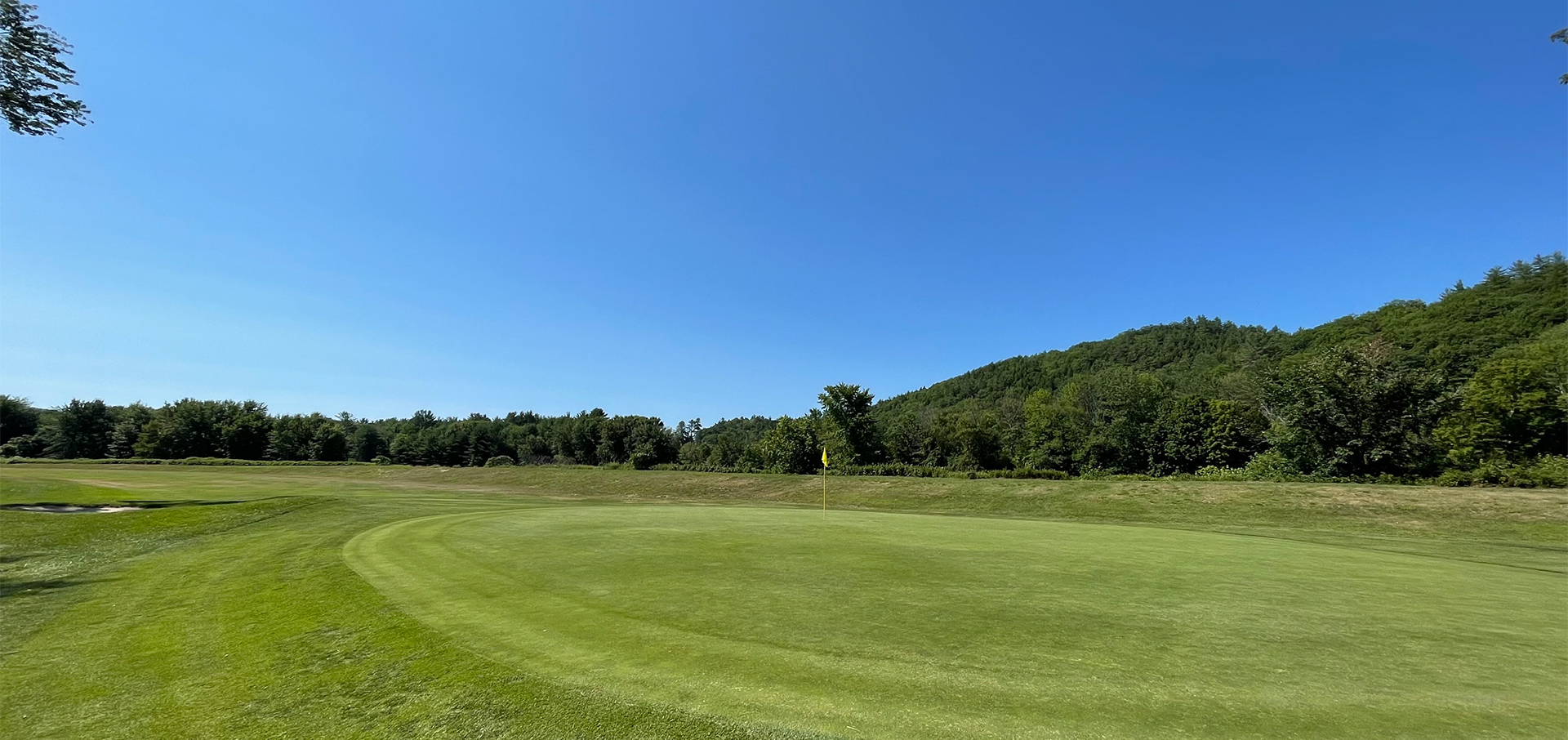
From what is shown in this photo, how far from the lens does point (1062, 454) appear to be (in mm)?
64750

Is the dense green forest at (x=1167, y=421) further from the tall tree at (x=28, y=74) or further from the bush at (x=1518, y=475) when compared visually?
the tall tree at (x=28, y=74)

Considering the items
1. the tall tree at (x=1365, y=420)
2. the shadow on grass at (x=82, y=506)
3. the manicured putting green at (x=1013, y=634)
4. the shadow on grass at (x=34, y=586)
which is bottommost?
the shadow on grass at (x=34, y=586)

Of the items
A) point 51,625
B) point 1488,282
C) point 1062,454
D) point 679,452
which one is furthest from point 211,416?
point 1488,282

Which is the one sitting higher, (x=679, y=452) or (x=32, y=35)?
(x=32, y=35)

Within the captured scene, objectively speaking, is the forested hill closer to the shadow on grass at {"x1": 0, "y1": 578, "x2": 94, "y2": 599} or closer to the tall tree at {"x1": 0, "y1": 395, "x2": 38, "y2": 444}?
the shadow on grass at {"x1": 0, "y1": 578, "x2": 94, "y2": 599}

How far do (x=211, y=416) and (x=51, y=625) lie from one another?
375 feet

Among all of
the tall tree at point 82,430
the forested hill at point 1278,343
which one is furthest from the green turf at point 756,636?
the tall tree at point 82,430

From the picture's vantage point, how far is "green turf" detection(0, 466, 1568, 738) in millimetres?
4281

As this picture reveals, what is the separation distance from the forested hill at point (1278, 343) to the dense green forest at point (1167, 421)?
0.37m

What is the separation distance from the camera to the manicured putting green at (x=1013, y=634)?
13.9ft

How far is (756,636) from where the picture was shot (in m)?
5.78

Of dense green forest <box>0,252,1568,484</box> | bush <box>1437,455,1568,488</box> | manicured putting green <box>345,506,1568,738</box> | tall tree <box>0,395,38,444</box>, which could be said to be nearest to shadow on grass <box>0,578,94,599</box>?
manicured putting green <box>345,506,1568,738</box>

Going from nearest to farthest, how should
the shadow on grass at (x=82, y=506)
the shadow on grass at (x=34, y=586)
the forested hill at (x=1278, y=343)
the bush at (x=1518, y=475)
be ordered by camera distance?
the shadow on grass at (x=34, y=586) → the shadow on grass at (x=82, y=506) → the bush at (x=1518, y=475) → the forested hill at (x=1278, y=343)

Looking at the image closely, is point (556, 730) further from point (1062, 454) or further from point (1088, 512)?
point (1062, 454)
